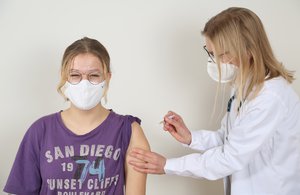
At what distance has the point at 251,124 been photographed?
47.1 inches

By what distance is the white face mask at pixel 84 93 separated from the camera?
4.28 feet

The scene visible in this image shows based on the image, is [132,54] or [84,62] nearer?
[84,62]

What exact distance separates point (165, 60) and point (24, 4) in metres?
0.84

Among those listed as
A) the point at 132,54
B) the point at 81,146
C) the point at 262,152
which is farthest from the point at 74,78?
the point at 262,152

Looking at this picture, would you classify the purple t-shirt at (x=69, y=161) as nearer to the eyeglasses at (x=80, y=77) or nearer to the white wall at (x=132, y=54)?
the eyeglasses at (x=80, y=77)

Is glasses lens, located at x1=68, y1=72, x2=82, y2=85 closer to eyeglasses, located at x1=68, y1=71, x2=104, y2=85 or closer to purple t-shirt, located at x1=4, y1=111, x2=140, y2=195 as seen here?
eyeglasses, located at x1=68, y1=71, x2=104, y2=85

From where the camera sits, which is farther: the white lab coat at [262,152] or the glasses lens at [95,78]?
the glasses lens at [95,78]

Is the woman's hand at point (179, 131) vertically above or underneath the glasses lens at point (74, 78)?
underneath

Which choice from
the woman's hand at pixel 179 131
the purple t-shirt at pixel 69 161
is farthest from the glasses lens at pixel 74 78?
the woman's hand at pixel 179 131

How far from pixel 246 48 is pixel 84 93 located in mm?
658

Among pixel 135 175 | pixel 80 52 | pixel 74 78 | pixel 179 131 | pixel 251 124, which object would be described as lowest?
pixel 135 175

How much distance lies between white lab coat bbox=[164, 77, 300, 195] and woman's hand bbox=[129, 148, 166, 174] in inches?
1.6

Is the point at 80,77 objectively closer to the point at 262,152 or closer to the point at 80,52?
the point at 80,52

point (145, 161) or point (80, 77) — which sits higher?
point (80, 77)
